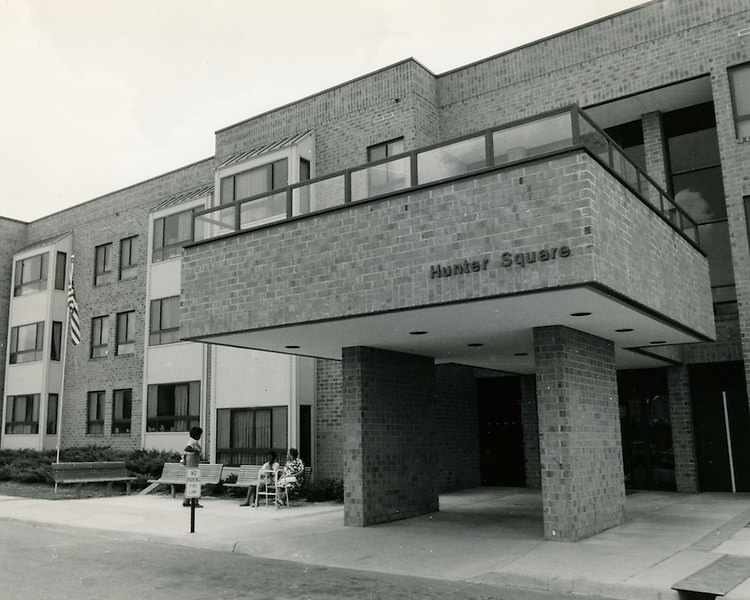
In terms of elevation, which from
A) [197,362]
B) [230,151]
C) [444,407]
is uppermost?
[230,151]

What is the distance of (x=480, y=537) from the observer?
11.2m

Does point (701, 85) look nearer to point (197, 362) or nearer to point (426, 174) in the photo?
point (426, 174)

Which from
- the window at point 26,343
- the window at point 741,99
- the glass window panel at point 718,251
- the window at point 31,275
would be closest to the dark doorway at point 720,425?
the glass window panel at point 718,251

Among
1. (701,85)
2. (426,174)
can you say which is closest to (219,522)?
(426,174)

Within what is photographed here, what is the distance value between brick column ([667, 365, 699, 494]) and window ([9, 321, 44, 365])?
24363 millimetres

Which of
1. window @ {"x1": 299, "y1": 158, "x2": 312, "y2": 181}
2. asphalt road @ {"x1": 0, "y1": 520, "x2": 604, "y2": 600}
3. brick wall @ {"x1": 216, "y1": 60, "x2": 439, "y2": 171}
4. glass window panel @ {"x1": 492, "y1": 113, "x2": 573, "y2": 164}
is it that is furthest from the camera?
window @ {"x1": 299, "y1": 158, "x2": 312, "y2": 181}

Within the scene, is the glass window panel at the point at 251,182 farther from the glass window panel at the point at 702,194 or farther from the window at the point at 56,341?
the window at the point at 56,341

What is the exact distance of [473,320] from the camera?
35.7 ft

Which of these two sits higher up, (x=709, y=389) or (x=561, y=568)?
(x=709, y=389)

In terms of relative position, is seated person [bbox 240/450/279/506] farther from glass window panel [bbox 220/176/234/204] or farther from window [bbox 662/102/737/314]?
window [bbox 662/102/737/314]

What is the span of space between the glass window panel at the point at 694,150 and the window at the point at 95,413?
21583 millimetres

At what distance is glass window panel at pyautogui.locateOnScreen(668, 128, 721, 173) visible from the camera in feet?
56.7

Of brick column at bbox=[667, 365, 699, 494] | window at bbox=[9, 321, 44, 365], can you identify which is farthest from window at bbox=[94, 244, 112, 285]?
brick column at bbox=[667, 365, 699, 494]

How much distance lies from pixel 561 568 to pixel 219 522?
728 cm
